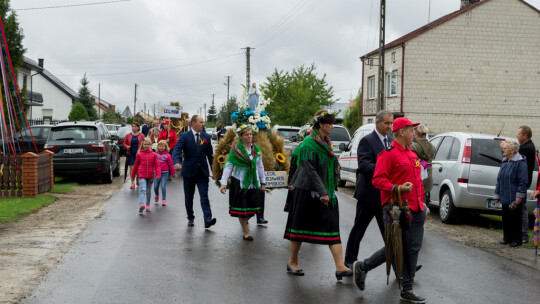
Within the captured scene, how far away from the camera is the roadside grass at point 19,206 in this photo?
10.2 meters

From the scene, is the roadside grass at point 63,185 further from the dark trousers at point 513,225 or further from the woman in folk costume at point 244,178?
the dark trousers at point 513,225

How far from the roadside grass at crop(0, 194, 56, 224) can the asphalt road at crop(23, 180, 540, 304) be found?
1902 millimetres

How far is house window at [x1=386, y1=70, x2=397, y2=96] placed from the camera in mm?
36281

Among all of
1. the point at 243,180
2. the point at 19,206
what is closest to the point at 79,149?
the point at 19,206

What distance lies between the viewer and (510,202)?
9094 mm

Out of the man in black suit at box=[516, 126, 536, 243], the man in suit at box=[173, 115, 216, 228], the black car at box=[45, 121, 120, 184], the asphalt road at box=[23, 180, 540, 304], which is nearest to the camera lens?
the asphalt road at box=[23, 180, 540, 304]

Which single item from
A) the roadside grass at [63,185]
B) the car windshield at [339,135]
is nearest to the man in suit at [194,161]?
the roadside grass at [63,185]

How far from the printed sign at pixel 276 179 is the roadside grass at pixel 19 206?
452cm

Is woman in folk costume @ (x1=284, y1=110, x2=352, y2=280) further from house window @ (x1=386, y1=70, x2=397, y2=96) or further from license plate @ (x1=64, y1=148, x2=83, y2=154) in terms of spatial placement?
house window @ (x1=386, y1=70, x2=397, y2=96)

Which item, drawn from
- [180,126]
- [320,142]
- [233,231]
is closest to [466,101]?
[180,126]

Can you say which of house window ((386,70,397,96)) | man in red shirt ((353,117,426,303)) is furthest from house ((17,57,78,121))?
man in red shirt ((353,117,426,303))

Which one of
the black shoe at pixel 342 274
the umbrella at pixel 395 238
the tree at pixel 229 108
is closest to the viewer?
the umbrella at pixel 395 238

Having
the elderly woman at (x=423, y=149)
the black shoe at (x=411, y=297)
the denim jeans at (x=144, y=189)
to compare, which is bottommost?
the black shoe at (x=411, y=297)

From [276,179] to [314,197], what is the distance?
3.32 m
